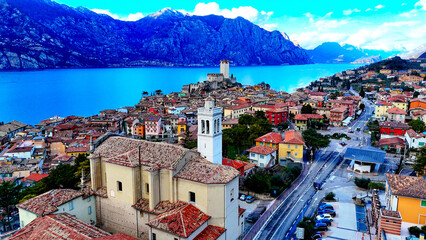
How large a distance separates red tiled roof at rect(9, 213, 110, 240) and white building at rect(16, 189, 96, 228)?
0.97 metres

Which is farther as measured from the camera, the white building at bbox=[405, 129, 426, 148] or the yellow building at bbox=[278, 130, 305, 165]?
the white building at bbox=[405, 129, 426, 148]

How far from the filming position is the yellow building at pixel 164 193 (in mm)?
17391

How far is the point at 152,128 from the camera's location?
63344 mm

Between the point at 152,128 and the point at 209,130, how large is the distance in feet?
139

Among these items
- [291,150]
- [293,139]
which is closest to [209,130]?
[291,150]

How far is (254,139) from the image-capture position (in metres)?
44.3

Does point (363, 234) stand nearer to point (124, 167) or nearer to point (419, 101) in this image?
point (124, 167)

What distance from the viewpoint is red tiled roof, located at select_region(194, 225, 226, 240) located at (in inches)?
677

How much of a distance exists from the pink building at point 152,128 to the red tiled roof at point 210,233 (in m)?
46.8

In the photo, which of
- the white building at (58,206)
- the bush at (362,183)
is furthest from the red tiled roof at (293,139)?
the white building at (58,206)

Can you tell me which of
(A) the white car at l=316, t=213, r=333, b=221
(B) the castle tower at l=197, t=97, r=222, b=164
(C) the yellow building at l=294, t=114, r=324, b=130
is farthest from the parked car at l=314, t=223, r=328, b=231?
(C) the yellow building at l=294, t=114, r=324, b=130

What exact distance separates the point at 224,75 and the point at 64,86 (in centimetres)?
8695

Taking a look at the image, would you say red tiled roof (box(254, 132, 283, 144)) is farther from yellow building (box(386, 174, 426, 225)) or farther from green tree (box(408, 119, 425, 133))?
green tree (box(408, 119, 425, 133))

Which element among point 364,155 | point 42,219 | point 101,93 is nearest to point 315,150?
point 364,155
